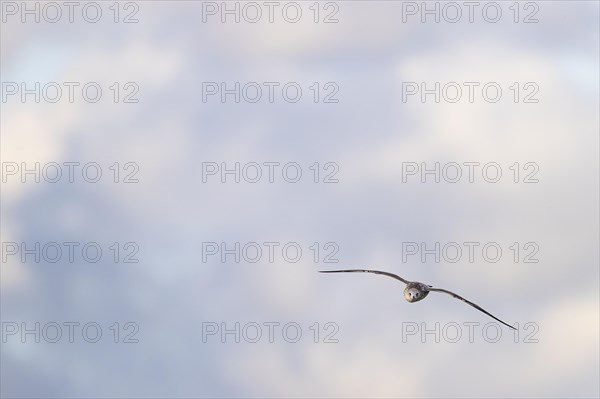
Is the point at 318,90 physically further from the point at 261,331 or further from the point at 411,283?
the point at 411,283

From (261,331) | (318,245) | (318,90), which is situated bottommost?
(261,331)

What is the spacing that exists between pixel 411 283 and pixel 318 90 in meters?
33.5

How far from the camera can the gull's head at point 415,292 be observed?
44000mm

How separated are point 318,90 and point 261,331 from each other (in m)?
21.2

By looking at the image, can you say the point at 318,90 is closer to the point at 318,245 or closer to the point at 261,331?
the point at 318,245

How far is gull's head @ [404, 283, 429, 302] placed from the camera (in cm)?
4400

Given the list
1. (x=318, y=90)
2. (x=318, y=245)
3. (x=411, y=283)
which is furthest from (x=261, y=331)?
(x=411, y=283)

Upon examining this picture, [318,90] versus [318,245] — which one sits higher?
[318,90]

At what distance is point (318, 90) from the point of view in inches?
2985

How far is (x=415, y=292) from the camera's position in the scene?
1746 inches

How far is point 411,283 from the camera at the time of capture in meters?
44.9

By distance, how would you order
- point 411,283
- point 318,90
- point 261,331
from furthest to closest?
1. point 261,331
2. point 318,90
3. point 411,283

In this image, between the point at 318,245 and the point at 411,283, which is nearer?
the point at 411,283

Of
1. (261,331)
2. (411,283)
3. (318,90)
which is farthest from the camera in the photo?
(261,331)
